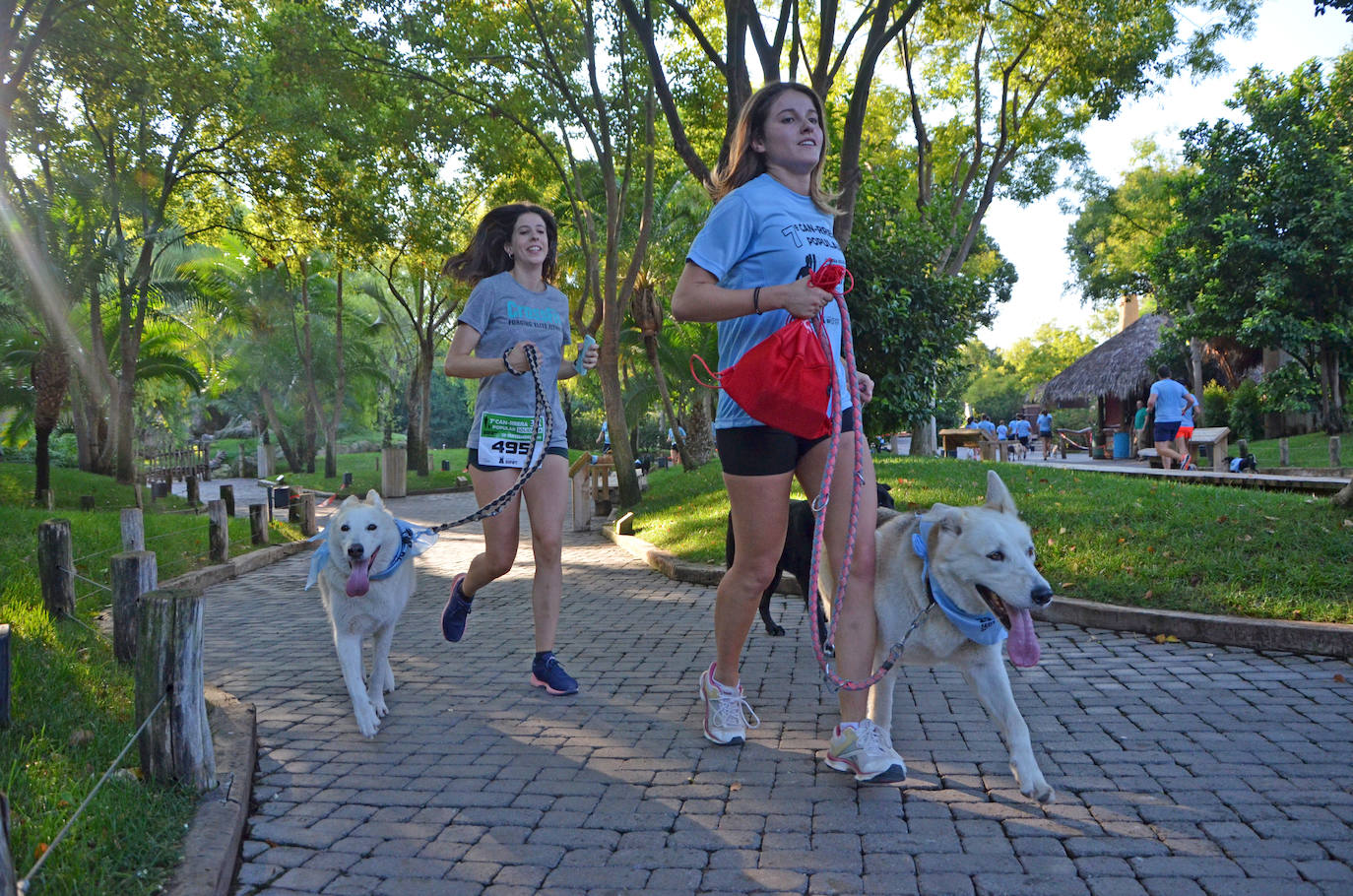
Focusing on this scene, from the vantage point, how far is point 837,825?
3076mm

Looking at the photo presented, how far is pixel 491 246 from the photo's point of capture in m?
4.95

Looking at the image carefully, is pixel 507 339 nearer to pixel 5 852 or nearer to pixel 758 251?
pixel 758 251

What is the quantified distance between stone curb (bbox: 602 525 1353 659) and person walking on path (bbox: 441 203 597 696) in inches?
111

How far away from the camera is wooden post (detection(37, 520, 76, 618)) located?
252 inches

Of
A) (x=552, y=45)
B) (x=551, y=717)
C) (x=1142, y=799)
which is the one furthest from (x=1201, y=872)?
(x=552, y=45)

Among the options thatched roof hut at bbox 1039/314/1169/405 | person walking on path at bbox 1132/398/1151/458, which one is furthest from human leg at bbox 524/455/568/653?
thatched roof hut at bbox 1039/314/1169/405

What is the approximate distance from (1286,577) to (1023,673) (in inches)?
93.5

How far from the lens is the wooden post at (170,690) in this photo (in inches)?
128

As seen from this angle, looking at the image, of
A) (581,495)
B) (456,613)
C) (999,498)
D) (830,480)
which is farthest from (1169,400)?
(830,480)

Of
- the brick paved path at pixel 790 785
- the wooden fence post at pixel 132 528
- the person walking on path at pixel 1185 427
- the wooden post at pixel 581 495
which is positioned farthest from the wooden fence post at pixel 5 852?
the person walking on path at pixel 1185 427

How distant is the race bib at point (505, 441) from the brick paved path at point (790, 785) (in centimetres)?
126

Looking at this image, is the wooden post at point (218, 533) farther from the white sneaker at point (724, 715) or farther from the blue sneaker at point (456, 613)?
the white sneaker at point (724, 715)

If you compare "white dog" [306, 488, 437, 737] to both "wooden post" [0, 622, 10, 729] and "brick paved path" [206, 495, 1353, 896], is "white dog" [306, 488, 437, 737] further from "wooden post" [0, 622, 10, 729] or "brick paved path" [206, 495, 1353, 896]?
"wooden post" [0, 622, 10, 729]

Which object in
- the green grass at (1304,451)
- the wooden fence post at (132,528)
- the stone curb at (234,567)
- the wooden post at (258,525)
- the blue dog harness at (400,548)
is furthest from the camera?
the green grass at (1304,451)
